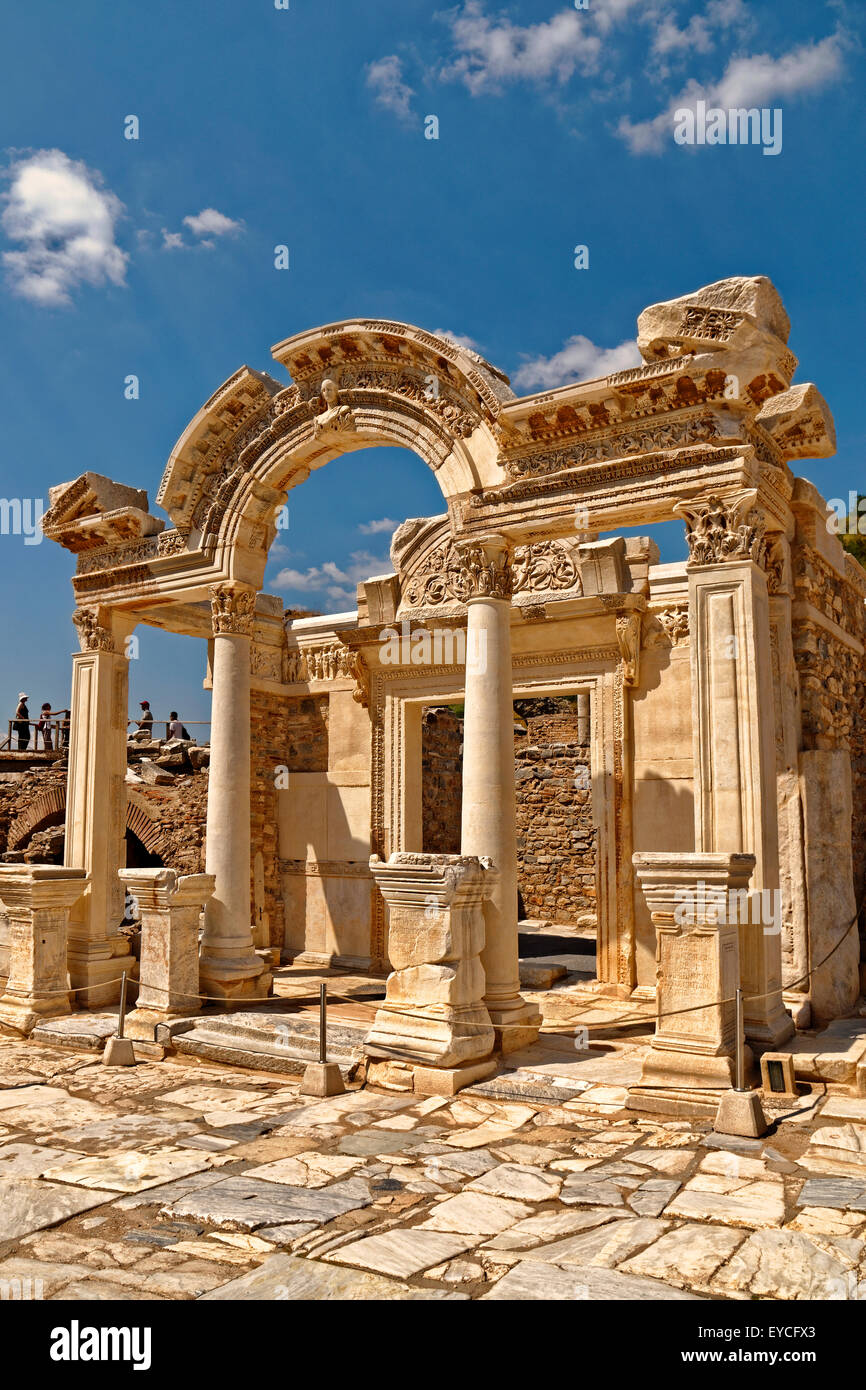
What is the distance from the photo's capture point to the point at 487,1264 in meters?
4.25

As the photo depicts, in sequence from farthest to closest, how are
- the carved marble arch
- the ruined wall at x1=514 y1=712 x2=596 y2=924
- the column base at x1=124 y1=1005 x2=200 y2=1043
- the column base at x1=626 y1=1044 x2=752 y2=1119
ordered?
the ruined wall at x1=514 y1=712 x2=596 y2=924 → the column base at x1=124 y1=1005 x2=200 y2=1043 → the carved marble arch → the column base at x1=626 y1=1044 x2=752 y2=1119

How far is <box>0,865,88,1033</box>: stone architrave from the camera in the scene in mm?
10203

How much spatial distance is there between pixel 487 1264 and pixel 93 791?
8.27 m

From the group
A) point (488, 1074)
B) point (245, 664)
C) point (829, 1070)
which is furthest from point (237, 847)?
point (829, 1070)

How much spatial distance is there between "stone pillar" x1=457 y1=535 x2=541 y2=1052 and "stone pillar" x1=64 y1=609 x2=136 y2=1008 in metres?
4.75

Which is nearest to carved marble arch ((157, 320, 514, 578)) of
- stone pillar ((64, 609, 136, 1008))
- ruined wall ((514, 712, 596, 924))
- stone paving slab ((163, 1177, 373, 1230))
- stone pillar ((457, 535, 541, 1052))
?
stone pillar ((457, 535, 541, 1052))

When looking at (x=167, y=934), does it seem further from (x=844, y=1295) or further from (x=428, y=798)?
(x=428, y=798)

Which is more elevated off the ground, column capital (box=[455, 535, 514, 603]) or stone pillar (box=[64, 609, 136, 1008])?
column capital (box=[455, 535, 514, 603])

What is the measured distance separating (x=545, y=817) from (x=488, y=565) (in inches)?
385

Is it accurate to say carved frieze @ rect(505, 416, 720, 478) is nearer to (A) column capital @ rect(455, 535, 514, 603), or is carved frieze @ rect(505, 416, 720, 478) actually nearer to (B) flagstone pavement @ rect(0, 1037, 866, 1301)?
(A) column capital @ rect(455, 535, 514, 603)

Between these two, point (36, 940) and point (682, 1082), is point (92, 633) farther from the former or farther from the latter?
point (682, 1082)

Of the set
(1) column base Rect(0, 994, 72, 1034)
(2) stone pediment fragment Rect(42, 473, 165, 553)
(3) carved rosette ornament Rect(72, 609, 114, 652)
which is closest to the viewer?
(1) column base Rect(0, 994, 72, 1034)

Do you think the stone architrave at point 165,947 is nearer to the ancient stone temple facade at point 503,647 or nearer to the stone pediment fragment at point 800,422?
A: the ancient stone temple facade at point 503,647

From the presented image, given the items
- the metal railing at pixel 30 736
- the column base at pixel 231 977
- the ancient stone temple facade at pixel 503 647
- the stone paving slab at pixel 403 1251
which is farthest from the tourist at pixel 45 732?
the stone paving slab at pixel 403 1251
